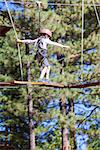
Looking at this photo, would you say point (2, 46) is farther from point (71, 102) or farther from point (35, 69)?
point (71, 102)

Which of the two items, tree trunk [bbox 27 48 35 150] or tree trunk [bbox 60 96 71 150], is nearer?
tree trunk [bbox 27 48 35 150]

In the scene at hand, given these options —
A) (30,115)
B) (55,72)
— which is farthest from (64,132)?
(55,72)

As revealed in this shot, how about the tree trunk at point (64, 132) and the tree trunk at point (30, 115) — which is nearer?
the tree trunk at point (30, 115)

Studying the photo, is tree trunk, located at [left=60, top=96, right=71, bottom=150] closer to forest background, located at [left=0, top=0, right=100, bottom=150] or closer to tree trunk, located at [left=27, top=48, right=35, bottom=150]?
forest background, located at [left=0, top=0, right=100, bottom=150]

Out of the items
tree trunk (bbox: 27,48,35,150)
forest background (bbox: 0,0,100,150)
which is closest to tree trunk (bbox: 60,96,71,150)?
forest background (bbox: 0,0,100,150)

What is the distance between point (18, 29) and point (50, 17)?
1.25m

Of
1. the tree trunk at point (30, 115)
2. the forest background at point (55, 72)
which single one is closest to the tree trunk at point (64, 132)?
the forest background at point (55, 72)

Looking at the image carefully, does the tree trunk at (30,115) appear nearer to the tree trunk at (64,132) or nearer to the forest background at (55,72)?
the forest background at (55,72)

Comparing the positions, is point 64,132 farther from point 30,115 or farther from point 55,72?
point 55,72

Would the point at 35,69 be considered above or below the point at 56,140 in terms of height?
above

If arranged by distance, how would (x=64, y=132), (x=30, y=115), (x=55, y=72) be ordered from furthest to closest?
(x=64, y=132) < (x=30, y=115) < (x=55, y=72)

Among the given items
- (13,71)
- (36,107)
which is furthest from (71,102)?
(13,71)

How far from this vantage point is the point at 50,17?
1510 centimetres

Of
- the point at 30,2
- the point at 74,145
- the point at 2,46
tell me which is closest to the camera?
the point at 30,2
